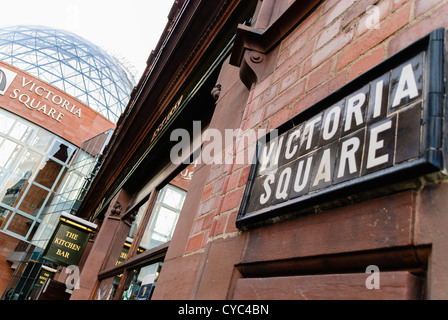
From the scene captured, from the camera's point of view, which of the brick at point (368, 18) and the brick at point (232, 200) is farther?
the brick at point (232, 200)

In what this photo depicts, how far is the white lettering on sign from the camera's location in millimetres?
17250

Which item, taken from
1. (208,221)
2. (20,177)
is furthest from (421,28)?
(20,177)

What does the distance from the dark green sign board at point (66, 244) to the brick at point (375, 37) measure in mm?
6794

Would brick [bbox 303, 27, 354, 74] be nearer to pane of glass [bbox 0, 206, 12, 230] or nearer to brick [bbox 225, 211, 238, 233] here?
brick [bbox 225, 211, 238, 233]

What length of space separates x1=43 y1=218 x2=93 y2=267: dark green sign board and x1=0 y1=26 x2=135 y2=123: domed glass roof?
19.9 metres

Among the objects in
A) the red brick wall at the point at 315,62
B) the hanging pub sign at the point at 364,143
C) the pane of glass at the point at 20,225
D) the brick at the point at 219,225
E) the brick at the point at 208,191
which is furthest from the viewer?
the pane of glass at the point at 20,225

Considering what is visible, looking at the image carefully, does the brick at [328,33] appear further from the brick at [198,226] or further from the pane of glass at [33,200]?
the pane of glass at [33,200]

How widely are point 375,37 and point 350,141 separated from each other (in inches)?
16.6

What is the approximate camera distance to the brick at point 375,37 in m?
0.96

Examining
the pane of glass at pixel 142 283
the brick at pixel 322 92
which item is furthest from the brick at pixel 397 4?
the pane of glass at pixel 142 283

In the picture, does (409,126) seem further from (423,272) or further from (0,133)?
(0,133)

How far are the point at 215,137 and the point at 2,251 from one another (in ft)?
57.8

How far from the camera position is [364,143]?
816mm

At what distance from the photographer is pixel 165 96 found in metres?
4.43
